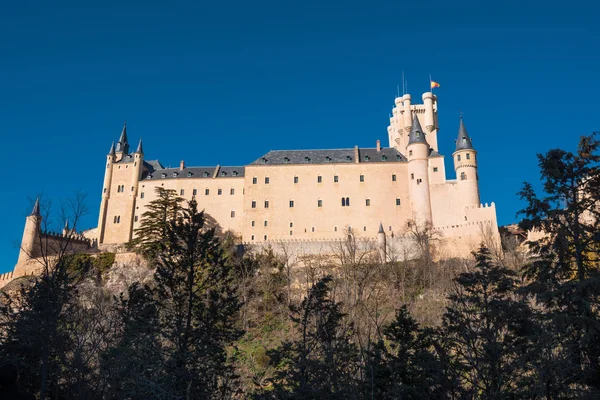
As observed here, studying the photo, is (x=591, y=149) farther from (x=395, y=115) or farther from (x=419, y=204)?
(x=395, y=115)

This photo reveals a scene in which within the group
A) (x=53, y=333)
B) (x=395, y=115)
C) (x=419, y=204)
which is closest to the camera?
(x=53, y=333)

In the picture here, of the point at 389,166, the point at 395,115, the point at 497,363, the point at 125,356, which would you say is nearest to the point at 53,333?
the point at 125,356

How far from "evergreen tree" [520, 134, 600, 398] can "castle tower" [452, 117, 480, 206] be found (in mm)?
37431

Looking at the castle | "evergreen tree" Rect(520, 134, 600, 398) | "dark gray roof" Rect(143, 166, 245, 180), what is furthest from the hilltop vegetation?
"dark gray roof" Rect(143, 166, 245, 180)

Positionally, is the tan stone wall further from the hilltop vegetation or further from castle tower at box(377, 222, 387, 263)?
the hilltop vegetation

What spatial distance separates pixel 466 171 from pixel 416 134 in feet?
25.8

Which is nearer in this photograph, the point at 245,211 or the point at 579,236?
the point at 579,236

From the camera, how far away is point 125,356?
13883mm

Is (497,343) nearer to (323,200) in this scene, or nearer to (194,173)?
(323,200)

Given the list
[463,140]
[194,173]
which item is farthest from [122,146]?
[463,140]

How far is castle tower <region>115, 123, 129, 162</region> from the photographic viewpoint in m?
66.6

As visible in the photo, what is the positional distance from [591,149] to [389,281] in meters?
25.8

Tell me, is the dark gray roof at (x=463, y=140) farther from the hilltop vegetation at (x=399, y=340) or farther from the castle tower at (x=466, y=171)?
the hilltop vegetation at (x=399, y=340)

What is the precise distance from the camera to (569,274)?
14742 millimetres
